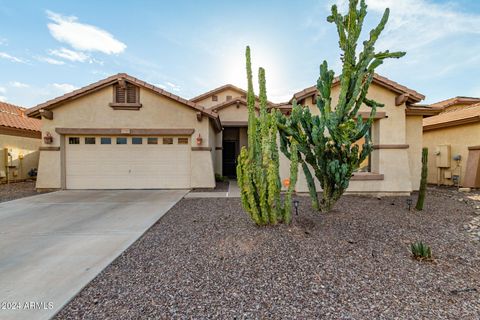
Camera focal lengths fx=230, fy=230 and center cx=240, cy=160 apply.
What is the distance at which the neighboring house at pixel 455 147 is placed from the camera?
34.7 feet

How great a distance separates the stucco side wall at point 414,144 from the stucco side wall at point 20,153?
1941cm

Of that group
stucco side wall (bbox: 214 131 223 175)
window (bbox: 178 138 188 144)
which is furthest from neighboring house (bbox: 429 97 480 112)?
window (bbox: 178 138 188 144)

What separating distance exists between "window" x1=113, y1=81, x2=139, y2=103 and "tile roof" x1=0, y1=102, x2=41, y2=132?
22.8 ft

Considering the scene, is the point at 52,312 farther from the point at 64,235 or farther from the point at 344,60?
the point at 344,60

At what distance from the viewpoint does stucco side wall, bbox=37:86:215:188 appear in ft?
32.1

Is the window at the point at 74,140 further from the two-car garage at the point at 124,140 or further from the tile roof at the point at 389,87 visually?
the tile roof at the point at 389,87

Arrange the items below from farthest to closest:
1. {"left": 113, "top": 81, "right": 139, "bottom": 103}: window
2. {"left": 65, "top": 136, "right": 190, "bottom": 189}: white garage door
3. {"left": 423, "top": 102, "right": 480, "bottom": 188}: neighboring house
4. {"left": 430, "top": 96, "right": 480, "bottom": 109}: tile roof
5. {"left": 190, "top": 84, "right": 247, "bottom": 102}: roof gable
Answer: {"left": 190, "top": 84, "right": 247, "bottom": 102}: roof gable < {"left": 430, "top": 96, "right": 480, "bottom": 109}: tile roof < {"left": 423, "top": 102, "right": 480, "bottom": 188}: neighboring house < {"left": 65, "top": 136, "right": 190, "bottom": 189}: white garage door < {"left": 113, "top": 81, "right": 139, "bottom": 103}: window

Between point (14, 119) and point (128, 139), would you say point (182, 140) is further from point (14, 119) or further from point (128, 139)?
point (14, 119)

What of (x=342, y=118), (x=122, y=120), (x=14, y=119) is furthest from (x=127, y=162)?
(x=14, y=119)

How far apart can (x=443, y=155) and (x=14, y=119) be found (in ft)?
77.2

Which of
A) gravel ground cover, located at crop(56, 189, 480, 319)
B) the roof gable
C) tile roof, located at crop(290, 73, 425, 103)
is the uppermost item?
the roof gable

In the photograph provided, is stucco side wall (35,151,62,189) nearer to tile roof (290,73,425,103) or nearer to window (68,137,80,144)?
window (68,137,80,144)

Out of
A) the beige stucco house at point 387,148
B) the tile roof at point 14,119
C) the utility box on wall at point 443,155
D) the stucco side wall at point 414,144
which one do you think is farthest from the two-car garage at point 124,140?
the utility box on wall at point 443,155

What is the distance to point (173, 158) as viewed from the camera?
10.3 meters
